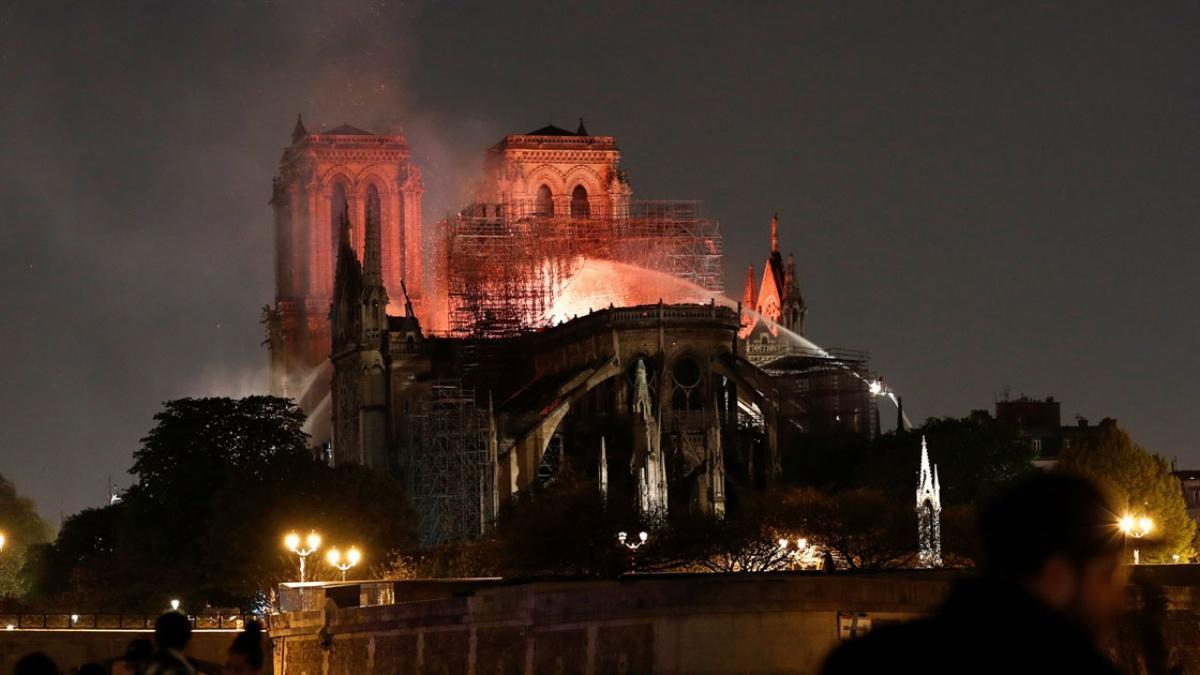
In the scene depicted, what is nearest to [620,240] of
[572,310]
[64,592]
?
[572,310]

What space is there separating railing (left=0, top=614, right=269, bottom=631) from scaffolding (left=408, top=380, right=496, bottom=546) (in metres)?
16.1

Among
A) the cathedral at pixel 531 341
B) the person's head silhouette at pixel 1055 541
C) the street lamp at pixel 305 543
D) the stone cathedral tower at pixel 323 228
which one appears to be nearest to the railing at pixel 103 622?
the street lamp at pixel 305 543

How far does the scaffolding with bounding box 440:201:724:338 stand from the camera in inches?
4505

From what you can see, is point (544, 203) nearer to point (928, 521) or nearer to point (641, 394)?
point (641, 394)

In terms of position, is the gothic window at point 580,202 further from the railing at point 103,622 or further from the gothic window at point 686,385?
the railing at point 103,622

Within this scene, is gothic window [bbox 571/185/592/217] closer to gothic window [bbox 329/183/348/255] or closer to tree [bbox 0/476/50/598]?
gothic window [bbox 329/183/348/255]

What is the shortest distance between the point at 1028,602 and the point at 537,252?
113 metres

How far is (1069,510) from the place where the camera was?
20.4ft

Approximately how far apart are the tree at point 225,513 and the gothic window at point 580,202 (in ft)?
100

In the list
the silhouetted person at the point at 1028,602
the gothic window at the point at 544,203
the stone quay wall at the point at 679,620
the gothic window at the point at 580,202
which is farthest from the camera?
the gothic window at the point at 580,202

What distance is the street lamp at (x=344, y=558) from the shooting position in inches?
2862

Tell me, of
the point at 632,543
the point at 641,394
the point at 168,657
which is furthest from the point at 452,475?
the point at 168,657

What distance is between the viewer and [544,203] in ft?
415

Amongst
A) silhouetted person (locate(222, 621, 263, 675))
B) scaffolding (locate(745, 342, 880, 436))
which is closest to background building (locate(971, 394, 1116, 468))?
scaffolding (locate(745, 342, 880, 436))
